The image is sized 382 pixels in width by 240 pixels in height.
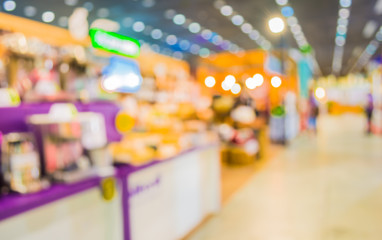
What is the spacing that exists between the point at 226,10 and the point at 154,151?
843cm

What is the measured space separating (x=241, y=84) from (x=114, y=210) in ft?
22.9

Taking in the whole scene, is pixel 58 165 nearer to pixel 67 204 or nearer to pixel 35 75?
pixel 67 204

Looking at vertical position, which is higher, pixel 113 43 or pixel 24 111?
pixel 113 43

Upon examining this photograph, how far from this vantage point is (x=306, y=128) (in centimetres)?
1301

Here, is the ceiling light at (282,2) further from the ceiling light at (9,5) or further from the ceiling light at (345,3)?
the ceiling light at (9,5)

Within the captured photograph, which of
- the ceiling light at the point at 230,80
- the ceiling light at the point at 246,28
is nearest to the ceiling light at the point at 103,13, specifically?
the ceiling light at the point at 230,80

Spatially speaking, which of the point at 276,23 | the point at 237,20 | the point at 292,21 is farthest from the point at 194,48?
the point at 276,23

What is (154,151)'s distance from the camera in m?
2.86

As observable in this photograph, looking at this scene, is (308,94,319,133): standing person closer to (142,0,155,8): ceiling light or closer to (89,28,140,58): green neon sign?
(142,0,155,8): ceiling light

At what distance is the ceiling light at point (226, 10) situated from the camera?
9.62 metres

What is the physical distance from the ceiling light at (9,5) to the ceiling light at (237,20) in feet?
25.4

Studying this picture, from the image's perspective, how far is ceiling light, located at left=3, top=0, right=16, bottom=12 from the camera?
955cm

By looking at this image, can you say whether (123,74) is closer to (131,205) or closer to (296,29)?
(131,205)

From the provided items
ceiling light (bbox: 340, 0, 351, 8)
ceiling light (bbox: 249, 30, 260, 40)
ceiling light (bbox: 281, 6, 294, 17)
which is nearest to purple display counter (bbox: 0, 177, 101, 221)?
ceiling light (bbox: 281, 6, 294, 17)
